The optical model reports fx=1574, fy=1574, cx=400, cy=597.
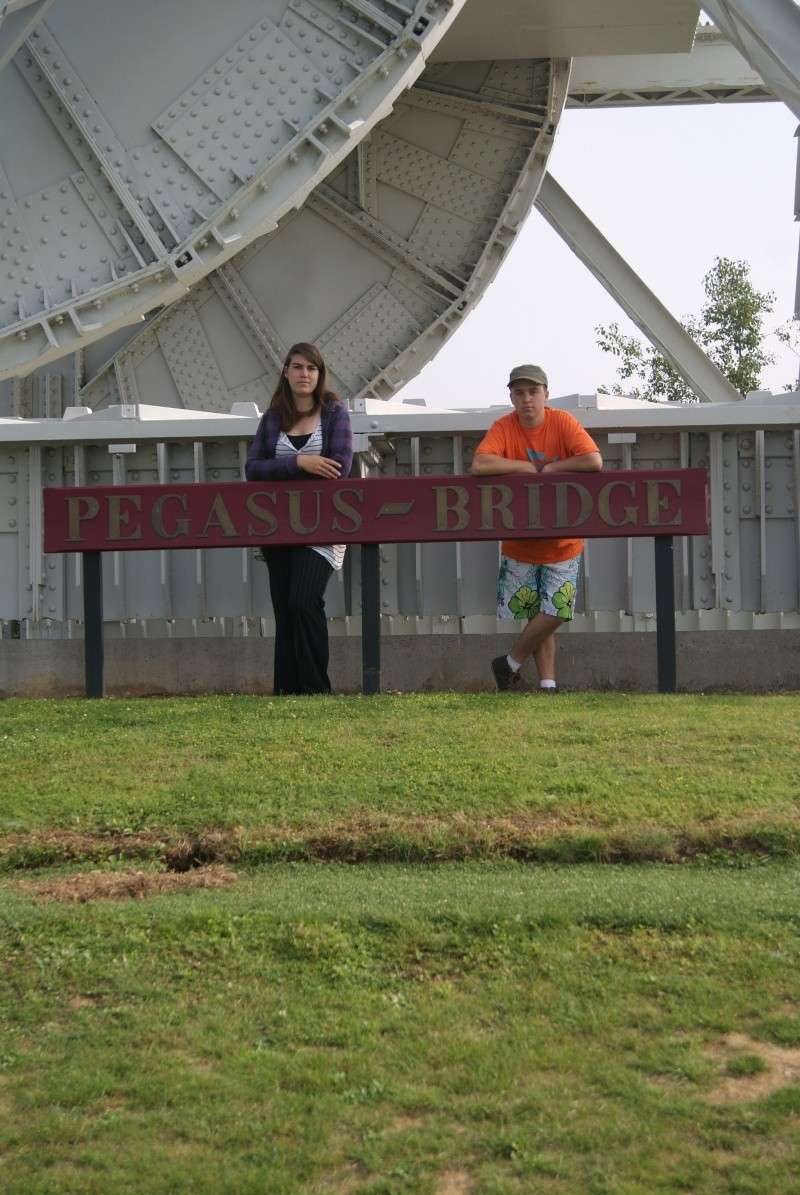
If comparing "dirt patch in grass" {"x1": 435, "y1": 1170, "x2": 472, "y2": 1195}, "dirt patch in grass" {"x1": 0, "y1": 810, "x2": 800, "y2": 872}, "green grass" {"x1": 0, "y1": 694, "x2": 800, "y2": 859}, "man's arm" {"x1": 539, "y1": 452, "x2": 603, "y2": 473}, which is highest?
"man's arm" {"x1": 539, "y1": 452, "x2": 603, "y2": 473}

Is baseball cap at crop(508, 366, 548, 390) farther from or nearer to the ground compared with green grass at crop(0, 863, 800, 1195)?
farther from the ground

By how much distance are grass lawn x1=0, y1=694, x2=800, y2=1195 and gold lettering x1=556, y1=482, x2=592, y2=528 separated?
1583 millimetres

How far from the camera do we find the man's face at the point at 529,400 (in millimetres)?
8641

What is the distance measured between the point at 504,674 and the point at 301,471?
1.60 meters

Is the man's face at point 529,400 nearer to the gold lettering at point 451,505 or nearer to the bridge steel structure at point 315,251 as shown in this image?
the gold lettering at point 451,505

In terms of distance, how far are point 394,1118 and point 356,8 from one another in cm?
1088

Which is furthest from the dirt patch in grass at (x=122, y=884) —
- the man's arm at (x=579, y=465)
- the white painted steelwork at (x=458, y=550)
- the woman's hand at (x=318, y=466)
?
the white painted steelwork at (x=458, y=550)

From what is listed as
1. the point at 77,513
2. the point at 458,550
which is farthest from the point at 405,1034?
→ the point at 458,550

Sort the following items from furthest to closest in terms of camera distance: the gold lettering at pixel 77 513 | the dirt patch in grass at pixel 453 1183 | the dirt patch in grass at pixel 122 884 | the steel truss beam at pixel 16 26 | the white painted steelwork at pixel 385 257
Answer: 1. the white painted steelwork at pixel 385 257
2. the steel truss beam at pixel 16 26
3. the gold lettering at pixel 77 513
4. the dirt patch in grass at pixel 122 884
5. the dirt patch in grass at pixel 453 1183

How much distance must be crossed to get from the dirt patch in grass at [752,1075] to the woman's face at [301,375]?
5.39 meters

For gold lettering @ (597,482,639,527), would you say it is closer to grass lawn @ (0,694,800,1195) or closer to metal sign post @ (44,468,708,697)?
metal sign post @ (44,468,708,697)

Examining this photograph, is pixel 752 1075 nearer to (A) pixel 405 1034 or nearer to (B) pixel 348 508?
(A) pixel 405 1034

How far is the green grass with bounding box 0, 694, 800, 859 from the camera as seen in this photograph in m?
5.55

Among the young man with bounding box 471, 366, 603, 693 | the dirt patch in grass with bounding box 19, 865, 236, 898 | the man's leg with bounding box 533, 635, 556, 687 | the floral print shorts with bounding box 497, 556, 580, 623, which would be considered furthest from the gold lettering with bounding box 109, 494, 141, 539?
the dirt patch in grass with bounding box 19, 865, 236, 898
